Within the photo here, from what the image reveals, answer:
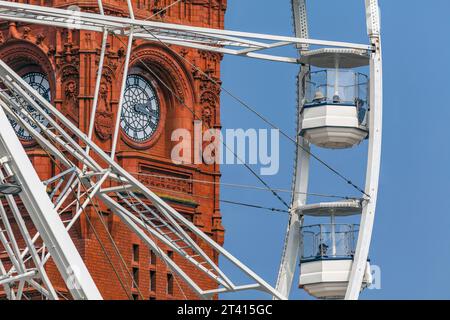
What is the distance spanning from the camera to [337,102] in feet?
218

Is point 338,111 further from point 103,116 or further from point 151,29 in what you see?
point 103,116

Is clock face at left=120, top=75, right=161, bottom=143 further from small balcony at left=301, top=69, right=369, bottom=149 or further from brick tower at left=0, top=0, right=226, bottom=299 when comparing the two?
small balcony at left=301, top=69, right=369, bottom=149

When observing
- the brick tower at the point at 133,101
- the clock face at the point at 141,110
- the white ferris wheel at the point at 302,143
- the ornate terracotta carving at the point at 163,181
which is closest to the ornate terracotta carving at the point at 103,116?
the brick tower at the point at 133,101

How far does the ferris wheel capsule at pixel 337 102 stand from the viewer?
66.2 meters

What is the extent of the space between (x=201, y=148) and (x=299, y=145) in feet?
106

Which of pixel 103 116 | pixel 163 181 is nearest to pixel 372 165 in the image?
pixel 103 116

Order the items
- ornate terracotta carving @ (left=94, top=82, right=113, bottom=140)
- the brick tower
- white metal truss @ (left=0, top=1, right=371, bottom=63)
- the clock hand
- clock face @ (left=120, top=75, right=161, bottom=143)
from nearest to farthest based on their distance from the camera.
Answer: white metal truss @ (left=0, top=1, right=371, bottom=63) → ornate terracotta carving @ (left=94, top=82, right=113, bottom=140) → the brick tower → clock face @ (left=120, top=75, right=161, bottom=143) → the clock hand

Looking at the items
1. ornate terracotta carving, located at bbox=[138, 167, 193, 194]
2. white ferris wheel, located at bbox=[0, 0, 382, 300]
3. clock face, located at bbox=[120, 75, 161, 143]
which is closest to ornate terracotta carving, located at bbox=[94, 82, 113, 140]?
ornate terracotta carving, located at bbox=[138, 167, 193, 194]

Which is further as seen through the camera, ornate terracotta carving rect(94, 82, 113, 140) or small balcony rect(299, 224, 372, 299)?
ornate terracotta carving rect(94, 82, 113, 140)

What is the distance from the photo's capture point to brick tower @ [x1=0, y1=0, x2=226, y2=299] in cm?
9375

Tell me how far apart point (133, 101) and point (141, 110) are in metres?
0.82

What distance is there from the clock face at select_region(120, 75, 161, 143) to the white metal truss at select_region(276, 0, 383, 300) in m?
29.5

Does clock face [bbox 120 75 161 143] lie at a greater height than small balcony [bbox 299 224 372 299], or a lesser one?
greater

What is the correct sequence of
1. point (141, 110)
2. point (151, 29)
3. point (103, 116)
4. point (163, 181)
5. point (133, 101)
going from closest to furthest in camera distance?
1. point (151, 29)
2. point (103, 116)
3. point (163, 181)
4. point (133, 101)
5. point (141, 110)
